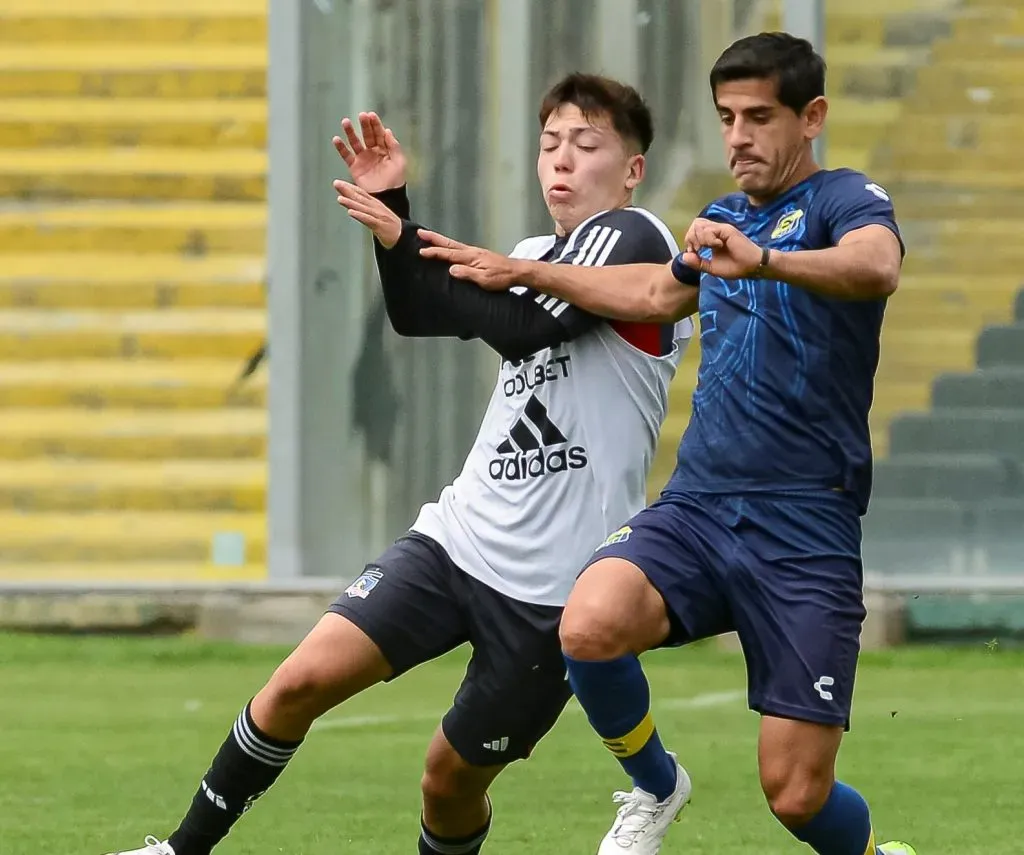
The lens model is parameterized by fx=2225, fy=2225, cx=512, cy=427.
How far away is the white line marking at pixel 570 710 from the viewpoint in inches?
330

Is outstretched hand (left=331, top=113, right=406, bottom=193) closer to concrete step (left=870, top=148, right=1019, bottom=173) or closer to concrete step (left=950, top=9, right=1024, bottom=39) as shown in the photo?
concrete step (left=870, top=148, right=1019, bottom=173)

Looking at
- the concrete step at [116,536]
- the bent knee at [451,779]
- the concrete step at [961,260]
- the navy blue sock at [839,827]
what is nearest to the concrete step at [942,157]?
the concrete step at [961,260]

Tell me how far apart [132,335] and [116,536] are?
107cm

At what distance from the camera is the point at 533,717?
16.3 ft

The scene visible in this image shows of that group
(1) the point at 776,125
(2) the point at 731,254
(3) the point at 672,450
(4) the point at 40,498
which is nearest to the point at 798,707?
(2) the point at 731,254

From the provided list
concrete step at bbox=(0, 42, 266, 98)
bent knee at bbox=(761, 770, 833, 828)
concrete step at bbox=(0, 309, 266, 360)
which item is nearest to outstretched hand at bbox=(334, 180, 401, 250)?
bent knee at bbox=(761, 770, 833, 828)

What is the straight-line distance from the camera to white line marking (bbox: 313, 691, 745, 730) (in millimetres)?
8391

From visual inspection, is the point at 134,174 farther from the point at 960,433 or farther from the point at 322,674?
the point at 322,674

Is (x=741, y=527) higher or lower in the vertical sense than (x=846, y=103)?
lower

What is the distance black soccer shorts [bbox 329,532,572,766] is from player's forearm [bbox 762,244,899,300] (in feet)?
3.38

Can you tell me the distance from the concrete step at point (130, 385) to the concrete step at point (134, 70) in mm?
1450

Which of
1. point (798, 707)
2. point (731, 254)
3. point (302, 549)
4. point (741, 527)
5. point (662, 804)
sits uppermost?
point (731, 254)

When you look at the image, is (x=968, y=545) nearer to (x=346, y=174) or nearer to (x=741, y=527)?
(x=346, y=174)

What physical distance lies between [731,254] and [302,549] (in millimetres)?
6951
